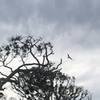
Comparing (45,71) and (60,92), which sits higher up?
(60,92)

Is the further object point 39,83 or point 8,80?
point 39,83

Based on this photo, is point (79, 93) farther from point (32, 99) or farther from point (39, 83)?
point (39, 83)

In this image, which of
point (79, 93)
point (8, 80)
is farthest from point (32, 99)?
point (8, 80)

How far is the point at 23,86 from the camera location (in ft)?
143

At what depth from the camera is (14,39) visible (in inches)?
1469

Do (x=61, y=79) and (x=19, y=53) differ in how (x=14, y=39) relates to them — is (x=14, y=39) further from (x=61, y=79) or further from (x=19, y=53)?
(x=61, y=79)

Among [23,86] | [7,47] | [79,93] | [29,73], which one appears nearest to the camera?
Result: [29,73]

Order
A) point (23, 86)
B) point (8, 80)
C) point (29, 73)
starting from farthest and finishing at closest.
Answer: point (23, 86)
point (29, 73)
point (8, 80)

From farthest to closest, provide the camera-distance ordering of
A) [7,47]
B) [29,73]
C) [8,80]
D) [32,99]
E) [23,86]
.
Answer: [32,99], [23,86], [7,47], [29,73], [8,80]

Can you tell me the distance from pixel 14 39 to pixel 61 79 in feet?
41.4

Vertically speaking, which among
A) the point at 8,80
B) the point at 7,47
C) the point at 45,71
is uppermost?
the point at 7,47

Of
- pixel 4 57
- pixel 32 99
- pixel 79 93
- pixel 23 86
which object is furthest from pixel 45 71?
pixel 79 93

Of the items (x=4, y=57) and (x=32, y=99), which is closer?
(x=4, y=57)

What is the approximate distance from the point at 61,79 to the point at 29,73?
14178mm
